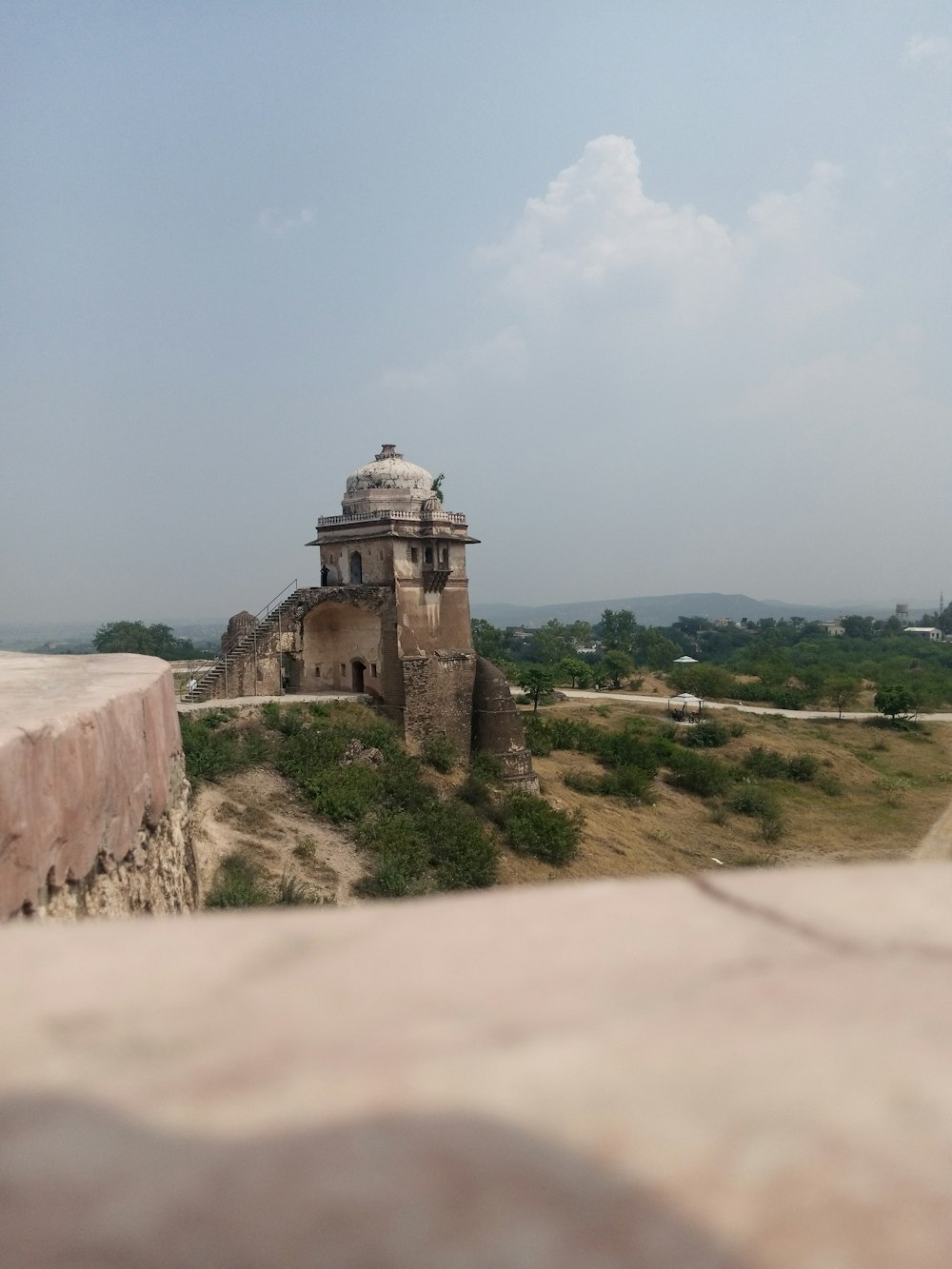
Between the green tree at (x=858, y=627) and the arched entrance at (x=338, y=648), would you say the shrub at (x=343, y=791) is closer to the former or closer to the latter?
the arched entrance at (x=338, y=648)

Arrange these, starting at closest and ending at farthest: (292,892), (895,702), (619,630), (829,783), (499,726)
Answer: (292,892)
(499,726)
(829,783)
(895,702)
(619,630)

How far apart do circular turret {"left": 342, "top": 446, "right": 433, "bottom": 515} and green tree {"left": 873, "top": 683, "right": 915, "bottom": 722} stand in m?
17.9

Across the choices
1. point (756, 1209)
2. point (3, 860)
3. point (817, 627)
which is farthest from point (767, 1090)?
point (817, 627)

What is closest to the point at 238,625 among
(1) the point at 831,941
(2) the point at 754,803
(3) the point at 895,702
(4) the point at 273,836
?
(4) the point at 273,836

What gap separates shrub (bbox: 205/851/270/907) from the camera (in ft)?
28.0

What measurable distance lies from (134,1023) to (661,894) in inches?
25.1

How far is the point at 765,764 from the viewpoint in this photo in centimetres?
2186

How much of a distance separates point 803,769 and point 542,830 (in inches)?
386

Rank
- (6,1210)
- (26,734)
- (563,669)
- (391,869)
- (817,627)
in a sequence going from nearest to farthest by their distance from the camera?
(6,1210) < (26,734) < (391,869) < (563,669) < (817,627)

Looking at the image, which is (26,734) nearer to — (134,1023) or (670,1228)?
(134,1023)

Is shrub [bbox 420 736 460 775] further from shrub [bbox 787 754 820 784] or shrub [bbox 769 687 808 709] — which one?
shrub [bbox 769 687 808 709]

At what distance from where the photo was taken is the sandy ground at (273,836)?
A: 10875 millimetres

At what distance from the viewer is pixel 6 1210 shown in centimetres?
64

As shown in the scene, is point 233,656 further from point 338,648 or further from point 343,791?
point 343,791
